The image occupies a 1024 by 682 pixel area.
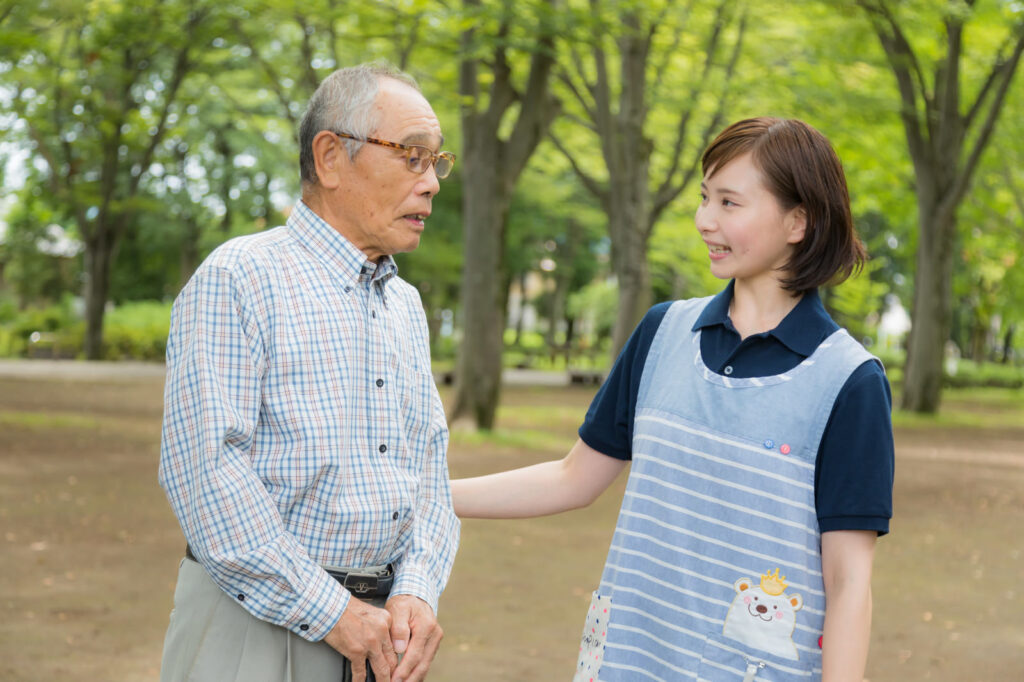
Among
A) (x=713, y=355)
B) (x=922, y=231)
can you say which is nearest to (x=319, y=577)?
(x=713, y=355)

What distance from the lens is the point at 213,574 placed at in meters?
2.21

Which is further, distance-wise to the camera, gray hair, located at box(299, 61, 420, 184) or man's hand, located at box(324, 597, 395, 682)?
gray hair, located at box(299, 61, 420, 184)

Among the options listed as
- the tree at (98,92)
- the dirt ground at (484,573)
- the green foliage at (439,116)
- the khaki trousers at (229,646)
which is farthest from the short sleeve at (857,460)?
the tree at (98,92)

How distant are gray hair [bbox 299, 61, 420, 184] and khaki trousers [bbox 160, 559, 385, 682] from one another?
3.00ft

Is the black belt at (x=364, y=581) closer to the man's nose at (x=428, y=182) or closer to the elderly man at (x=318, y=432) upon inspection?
the elderly man at (x=318, y=432)

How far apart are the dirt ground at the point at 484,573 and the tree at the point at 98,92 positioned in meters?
5.42

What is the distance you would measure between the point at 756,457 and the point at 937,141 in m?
21.8

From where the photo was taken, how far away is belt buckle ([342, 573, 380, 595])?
232cm

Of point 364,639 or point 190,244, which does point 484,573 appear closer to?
point 364,639

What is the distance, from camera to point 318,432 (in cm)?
227

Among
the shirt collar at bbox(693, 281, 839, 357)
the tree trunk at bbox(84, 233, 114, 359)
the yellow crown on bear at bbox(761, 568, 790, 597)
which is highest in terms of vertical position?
the shirt collar at bbox(693, 281, 839, 357)

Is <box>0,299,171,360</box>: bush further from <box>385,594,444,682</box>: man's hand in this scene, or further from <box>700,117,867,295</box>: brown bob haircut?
<box>700,117,867,295</box>: brown bob haircut

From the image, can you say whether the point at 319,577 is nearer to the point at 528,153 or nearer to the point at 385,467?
the point at 385,467

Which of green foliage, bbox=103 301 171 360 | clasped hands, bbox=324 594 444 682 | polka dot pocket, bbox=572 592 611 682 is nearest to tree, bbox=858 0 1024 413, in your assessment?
polka dot pocket, bbox=572 592 611 682
